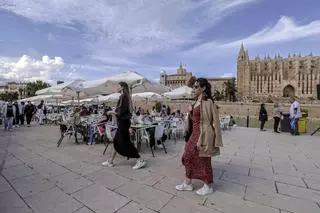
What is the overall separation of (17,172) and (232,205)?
4012mm

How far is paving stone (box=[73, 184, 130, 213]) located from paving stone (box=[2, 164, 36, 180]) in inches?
61.8

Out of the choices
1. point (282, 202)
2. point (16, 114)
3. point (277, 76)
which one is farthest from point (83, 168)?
point (277, 76)

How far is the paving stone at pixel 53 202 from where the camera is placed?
316cm

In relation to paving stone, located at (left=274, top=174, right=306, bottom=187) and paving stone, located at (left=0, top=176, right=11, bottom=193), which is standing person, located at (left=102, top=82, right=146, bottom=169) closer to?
paving stone, located at (left=0, top=176, right=11, bottom=193)

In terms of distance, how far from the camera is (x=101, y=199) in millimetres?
3479

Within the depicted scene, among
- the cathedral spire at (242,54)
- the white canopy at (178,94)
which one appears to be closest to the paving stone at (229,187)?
the white canopy at (178,94)

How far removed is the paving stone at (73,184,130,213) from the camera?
3.20m

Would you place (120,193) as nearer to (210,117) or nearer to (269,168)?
(210,117)

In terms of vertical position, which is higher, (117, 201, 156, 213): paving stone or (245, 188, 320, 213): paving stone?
(117, 201, 156, 213): paving stone

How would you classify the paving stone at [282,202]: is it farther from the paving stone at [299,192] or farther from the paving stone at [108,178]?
the paving stone at [108,178]

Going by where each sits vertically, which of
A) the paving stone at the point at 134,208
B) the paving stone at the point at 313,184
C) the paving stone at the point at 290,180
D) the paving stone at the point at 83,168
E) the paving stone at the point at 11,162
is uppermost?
the paving stone at the point at 11,162

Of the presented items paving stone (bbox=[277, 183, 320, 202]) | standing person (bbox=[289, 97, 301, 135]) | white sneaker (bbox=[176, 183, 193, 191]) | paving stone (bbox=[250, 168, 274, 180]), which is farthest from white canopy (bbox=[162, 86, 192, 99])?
white sneaker (bbox=[176, 183, 193, 191])

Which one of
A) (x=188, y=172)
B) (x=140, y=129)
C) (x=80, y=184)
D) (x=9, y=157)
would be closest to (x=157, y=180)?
(x=188, y=172)

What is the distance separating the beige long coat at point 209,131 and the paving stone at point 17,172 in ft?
11.1
